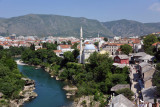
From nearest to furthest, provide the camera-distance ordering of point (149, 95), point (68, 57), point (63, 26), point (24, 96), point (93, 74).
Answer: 1. point (149, 95)
2. point (24, 96)
3. point (93, 74)
4. point (68, 57)
5. point (63, 26)

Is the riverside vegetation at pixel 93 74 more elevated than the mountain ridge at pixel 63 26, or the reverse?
the mountain ridge at pixel 63 26

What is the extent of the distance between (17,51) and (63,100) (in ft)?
112

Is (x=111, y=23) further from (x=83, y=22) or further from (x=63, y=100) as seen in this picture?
(x=63, y=100)

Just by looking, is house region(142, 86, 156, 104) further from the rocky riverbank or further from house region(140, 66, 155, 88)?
the rocky riverbank

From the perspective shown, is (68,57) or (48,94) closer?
(48,94)

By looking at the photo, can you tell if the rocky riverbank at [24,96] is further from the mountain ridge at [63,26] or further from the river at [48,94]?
the mountain ridge at [63,26]

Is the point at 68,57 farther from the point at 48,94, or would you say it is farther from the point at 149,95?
the point at 149,95

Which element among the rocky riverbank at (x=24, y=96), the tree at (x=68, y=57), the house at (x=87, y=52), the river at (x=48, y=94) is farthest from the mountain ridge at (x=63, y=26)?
the rocky riverbank at (x=24, y=96)

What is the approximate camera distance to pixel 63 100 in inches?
650

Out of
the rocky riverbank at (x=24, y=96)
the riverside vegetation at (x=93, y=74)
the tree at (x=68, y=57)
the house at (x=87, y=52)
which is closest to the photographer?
the rocky riverbank at (x=24, y=96)

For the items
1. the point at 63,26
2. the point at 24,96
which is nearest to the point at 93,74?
the point at 24,96

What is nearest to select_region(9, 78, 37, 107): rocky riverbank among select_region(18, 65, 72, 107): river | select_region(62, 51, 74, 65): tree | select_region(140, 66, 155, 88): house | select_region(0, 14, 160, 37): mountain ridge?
select_region(18, 65, 72, 107): river

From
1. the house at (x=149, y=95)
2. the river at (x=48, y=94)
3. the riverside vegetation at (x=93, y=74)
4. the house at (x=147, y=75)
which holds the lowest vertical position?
the river at (x=48, y=94)

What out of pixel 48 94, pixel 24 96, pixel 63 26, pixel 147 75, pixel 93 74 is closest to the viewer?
pixel 147 75
